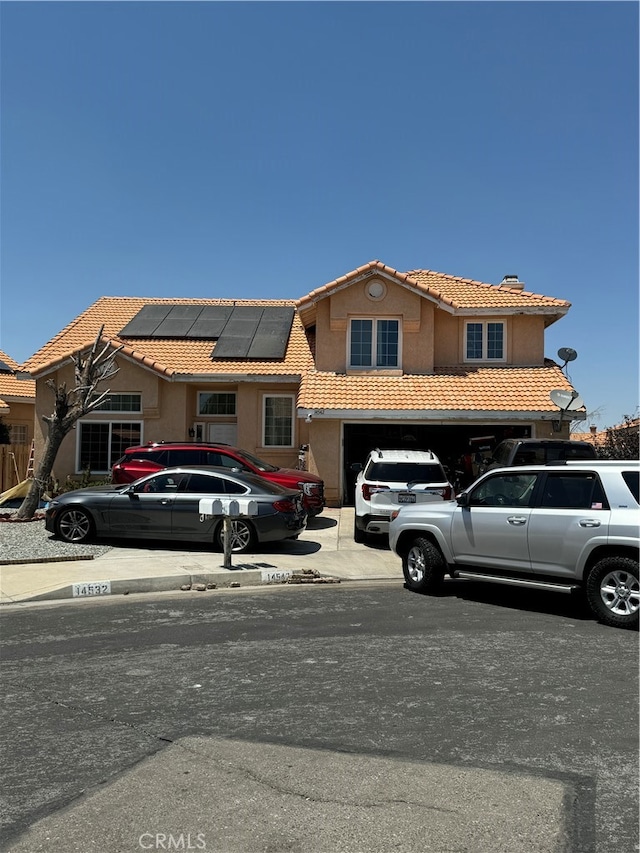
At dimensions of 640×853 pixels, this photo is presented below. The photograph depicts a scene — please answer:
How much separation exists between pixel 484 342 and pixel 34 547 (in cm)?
1402

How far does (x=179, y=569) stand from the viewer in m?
10.6

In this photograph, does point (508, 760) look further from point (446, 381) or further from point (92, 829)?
point (446, 381)

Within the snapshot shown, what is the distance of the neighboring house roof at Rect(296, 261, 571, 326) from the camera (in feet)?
65.1

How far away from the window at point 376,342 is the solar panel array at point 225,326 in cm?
234

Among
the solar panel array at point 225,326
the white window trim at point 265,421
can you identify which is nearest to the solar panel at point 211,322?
the solar panel array at point 225,326

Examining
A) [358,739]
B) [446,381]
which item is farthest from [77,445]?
[358,739]

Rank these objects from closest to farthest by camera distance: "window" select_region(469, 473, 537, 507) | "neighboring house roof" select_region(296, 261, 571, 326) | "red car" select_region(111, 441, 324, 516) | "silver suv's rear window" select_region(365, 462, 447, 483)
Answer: "window" select_region(469, 473, 537, 507) < "silver suv's rear window" select_region(365, 462, 447, 483) < "red car" select_region(111, 441, 324, 516) < "neighboring house roof" select_region(296, 261, 571, 326)

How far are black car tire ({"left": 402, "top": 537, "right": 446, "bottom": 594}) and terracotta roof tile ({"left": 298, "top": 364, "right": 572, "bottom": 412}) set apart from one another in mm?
8542

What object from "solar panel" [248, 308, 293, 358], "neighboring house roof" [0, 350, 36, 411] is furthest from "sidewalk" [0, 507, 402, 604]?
"neighboring house roof" [0, 350, 36, 411]

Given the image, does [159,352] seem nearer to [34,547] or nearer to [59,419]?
[59,419]

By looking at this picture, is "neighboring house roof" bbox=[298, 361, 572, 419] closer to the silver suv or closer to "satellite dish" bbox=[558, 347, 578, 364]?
"satellite dish" bbox=[558, 347, 578, 364]

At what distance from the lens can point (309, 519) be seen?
16000 millimetres

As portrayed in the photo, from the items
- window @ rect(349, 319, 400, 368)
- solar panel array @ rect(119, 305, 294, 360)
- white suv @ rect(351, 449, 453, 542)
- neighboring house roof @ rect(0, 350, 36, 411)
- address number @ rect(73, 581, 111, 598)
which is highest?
solar panel array @ rect(119, 305, 294, 360)

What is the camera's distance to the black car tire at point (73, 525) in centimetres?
1275
